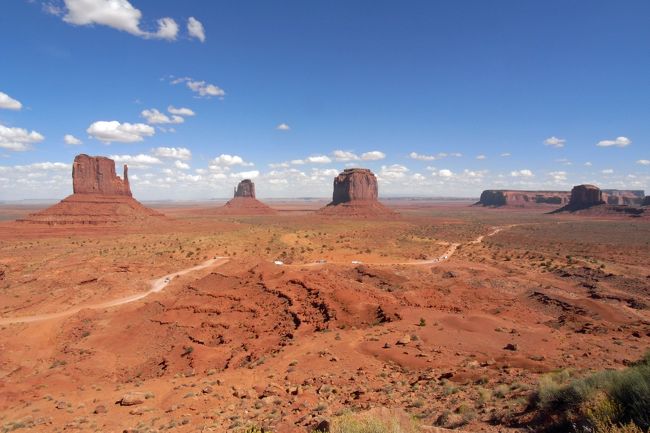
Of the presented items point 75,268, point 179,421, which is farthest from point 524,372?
point 75,268

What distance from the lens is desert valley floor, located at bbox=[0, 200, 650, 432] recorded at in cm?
1174

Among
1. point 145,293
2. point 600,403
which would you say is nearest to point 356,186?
point 145,293

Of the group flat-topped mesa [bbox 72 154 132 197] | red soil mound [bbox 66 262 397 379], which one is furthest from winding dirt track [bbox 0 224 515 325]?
flat-topped mesa [bbox 72 154 132 197]

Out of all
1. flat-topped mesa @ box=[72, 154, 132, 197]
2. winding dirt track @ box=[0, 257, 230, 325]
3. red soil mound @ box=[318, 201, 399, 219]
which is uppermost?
flat-topped mesa @ box=[72, 154, 132, 197]

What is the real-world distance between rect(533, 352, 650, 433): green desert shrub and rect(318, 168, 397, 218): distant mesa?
373ft

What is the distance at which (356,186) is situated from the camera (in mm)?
133750

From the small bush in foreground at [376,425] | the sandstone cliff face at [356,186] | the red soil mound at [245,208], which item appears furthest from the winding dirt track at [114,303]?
the red soil mound at [245,208]

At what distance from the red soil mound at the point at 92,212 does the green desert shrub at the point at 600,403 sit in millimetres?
84118

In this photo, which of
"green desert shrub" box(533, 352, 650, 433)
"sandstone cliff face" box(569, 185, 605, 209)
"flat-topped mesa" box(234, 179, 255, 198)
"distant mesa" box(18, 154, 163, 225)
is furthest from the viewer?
"flat-topped mesa" box(234, 179, 255, 198)

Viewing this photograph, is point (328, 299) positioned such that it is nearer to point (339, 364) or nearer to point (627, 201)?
point (339, 364)

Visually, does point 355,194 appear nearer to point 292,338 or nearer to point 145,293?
point 145,293

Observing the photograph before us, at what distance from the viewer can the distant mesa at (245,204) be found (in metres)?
149

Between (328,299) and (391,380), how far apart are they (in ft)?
32.9

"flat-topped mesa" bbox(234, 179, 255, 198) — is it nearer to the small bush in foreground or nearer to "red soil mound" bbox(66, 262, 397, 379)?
"red soil mound" bbox(66, 262, 397, 379)
